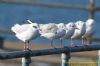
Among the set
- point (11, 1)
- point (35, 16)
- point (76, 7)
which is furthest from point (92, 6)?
point (35, 16)

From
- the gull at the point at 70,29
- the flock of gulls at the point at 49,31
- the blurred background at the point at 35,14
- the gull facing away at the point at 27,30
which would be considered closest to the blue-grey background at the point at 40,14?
the blurred background at the point at 35,14

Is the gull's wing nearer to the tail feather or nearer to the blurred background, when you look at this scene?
the tail feather

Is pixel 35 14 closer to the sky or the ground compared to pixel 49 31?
closer to the sky

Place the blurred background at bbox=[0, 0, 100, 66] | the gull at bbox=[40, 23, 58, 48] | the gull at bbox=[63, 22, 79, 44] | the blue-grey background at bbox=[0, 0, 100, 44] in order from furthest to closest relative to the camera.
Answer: the blue-grey background at bbox=[0, 0, 100, 44], the blurred background at bbox=[0, 0, 100, 66], the gull at bbox=[63, 22, 79, 44], the gull at bbox=[40, 23, 58, 48]

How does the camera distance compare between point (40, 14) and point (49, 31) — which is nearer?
point (49, 31)

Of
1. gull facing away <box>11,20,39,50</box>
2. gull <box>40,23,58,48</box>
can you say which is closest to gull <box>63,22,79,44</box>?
gull <box>40,23,58,48</box>

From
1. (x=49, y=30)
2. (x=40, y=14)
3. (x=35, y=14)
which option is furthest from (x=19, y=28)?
(x=35, y=14)

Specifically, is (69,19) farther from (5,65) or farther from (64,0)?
(5,65)

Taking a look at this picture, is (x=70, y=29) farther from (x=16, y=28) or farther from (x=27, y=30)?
(x=16, y=28)

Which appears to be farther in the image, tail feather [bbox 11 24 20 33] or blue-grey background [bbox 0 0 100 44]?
blue-grey background [bbox 0 0 100 44]

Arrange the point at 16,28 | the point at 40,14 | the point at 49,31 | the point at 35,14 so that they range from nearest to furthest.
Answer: the point at 16,28
the point at 49,31
the point at 40,14
the point at 35,14

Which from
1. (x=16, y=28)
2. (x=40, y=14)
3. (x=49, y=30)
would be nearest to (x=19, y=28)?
(x=16, y=28)

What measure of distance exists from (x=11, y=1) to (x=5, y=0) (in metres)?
0.14

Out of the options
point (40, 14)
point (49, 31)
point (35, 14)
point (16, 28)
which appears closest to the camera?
point (16, 28)
